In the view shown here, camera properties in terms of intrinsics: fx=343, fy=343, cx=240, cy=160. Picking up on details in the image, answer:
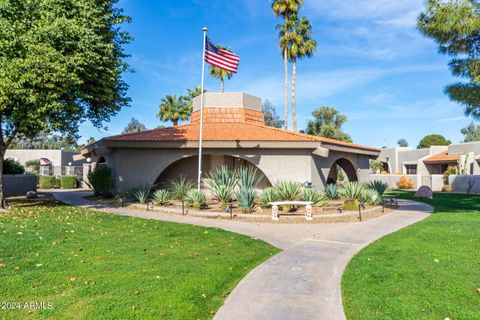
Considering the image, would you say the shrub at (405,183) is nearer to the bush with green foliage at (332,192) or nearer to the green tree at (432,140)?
the bush with green foliage at (332,192)

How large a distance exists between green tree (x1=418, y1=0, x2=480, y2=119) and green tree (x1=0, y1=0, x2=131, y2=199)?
13.5m

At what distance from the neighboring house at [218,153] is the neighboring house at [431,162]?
11.3 m

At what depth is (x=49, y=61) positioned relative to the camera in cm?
1245

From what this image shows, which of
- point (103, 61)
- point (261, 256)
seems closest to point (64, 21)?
point (103, 61)

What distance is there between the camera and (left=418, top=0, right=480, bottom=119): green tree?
13.3 meters

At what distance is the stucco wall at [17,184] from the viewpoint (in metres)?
22.5

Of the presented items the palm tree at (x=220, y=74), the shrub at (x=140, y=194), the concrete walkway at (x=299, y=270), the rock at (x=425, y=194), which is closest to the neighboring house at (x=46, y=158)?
the palm tree at (x=220, y=74)

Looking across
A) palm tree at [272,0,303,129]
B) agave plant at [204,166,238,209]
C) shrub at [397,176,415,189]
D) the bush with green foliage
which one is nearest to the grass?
agave plant at [204,166,238,209]

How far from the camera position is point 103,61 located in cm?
1470

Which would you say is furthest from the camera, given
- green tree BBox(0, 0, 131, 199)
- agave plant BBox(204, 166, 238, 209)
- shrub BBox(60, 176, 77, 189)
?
shrub BBox(60, 176, 77, 189)

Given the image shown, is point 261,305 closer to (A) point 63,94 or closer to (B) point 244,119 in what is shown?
(A) point 63,94

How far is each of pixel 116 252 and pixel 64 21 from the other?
966 centimetres

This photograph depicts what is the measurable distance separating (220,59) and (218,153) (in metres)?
5.05

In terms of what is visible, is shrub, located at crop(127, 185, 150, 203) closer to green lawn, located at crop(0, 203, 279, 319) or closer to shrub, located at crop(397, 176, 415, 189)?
green lawn, located at crop(0, 203, 279, 319)
